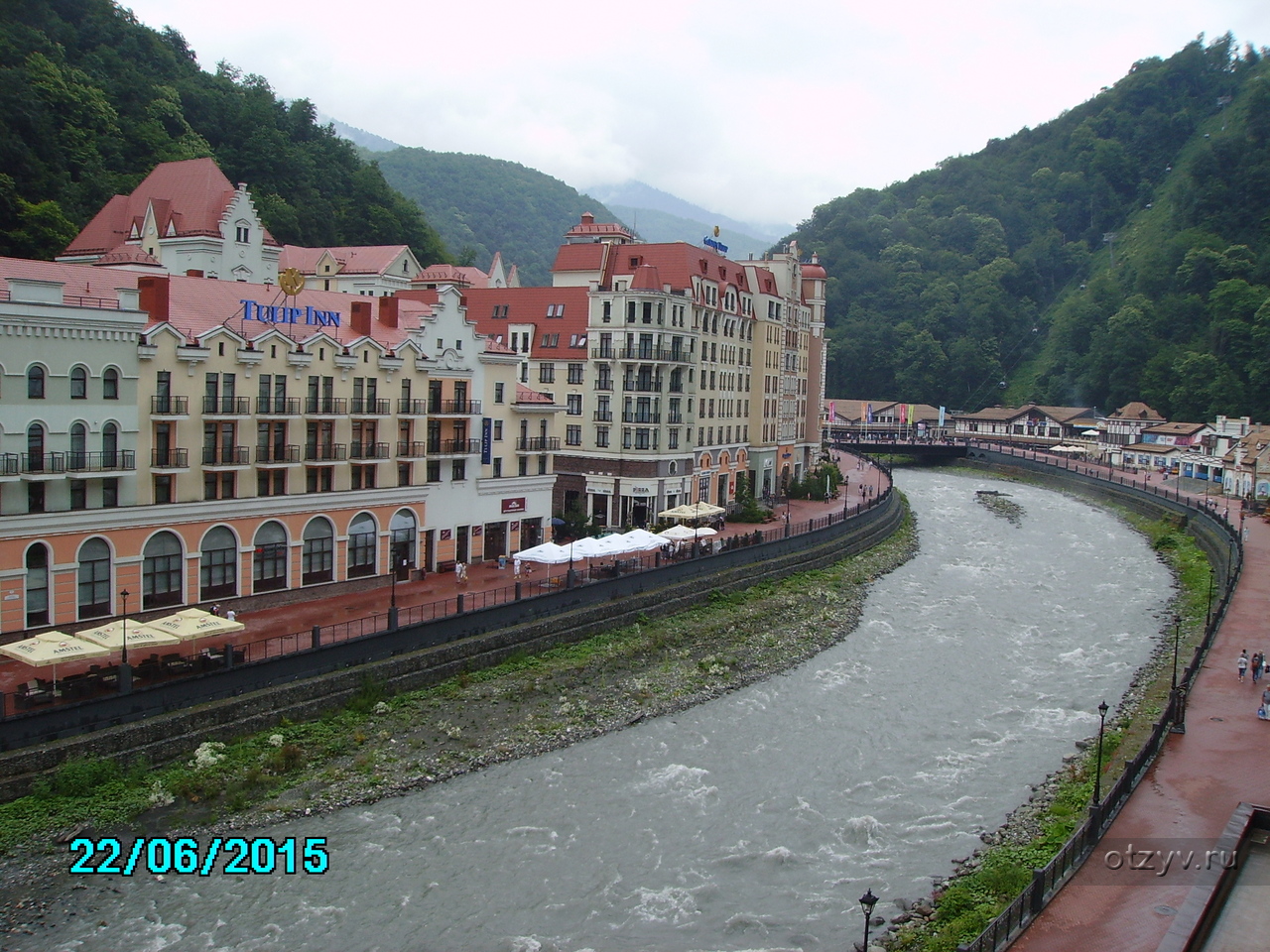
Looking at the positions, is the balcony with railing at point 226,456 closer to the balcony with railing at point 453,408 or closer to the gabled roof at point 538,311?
the balcony with railing at point 453,408

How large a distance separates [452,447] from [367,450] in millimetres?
5165

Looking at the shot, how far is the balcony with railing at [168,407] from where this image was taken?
3775cm

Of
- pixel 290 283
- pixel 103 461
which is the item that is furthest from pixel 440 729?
pixel 290 283

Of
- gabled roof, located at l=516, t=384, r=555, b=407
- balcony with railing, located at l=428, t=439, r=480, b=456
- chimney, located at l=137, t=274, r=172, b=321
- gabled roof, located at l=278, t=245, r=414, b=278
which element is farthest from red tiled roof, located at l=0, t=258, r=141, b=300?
gabled roof, located at l=278, t=245, r=414, b=278

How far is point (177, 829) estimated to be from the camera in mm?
26969

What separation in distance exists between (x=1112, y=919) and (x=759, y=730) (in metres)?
16.4

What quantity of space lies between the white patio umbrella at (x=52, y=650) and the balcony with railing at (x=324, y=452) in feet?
46.6

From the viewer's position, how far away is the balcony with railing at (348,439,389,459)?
45.0 meters

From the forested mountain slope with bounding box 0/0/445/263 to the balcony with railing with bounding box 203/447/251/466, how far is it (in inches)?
1622

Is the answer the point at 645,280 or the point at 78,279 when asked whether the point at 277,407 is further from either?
the point at 645,280

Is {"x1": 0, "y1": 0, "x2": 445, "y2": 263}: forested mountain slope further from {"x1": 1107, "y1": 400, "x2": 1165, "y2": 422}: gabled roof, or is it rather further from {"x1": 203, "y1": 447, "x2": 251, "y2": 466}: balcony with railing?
{"x1": 1107, "y1": 400, "x2": 1165, "y2": 422}: gabled roof

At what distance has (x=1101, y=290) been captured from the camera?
162125 millimetres

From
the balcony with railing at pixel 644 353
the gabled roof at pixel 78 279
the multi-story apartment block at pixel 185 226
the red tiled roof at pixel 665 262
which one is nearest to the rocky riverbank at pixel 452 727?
the gabled roof at pixel 78 279

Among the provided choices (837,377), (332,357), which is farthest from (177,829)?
(837,377)
